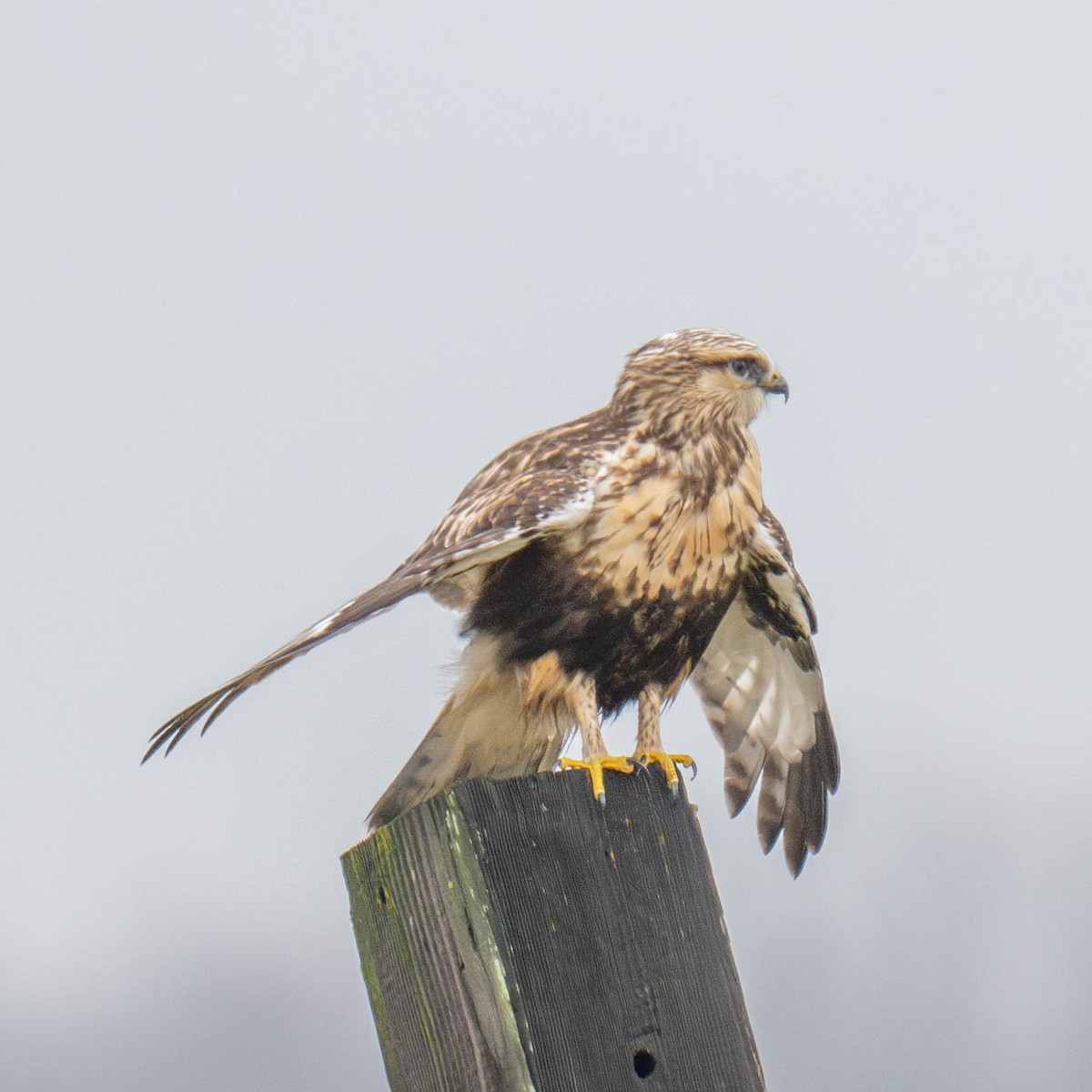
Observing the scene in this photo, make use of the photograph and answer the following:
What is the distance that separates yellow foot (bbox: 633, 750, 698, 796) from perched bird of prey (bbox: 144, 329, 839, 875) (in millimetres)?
12

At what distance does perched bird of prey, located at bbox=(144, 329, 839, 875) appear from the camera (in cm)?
497

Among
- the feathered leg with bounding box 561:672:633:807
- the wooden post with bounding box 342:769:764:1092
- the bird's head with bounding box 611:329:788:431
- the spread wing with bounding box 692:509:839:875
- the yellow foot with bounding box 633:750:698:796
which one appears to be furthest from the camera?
the spread wing with bounding box 692:509:839:875

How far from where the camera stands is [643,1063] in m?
3.33

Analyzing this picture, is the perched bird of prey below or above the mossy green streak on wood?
above

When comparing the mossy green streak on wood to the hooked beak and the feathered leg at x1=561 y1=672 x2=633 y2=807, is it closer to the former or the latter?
the feathered leg at x1=561 y1=672 x2=633 y2=807

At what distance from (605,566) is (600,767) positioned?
1.19m

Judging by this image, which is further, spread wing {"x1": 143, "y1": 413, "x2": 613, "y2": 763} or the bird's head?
the bird's head

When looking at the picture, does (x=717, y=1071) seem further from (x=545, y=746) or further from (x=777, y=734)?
(x=777, y=734)

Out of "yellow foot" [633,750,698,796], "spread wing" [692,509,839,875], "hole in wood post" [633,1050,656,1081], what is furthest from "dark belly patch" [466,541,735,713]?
"hole in wood post" [633,1050,656,1081]

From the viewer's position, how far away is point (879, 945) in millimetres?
158875

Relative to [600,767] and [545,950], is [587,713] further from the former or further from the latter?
[545,950]

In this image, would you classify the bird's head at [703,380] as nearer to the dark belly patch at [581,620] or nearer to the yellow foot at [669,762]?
the dark belly patch at [581,620]

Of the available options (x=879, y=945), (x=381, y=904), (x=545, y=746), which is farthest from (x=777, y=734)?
(x=879, y=945)

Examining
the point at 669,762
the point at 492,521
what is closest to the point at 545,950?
the point at 669,762
